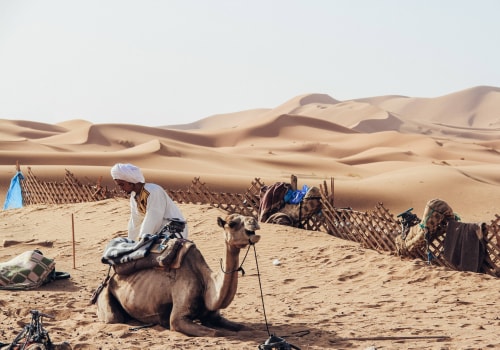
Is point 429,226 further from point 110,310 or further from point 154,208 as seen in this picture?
point 110,310

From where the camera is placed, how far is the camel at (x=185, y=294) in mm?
6188

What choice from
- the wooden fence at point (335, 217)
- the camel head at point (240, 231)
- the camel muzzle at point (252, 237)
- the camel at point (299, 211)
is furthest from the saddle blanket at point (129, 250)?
the camel at point (299, 211)

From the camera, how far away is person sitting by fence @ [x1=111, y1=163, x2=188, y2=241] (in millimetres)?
7137

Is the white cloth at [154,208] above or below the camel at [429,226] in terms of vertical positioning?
above

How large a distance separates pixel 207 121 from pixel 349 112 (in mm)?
72756

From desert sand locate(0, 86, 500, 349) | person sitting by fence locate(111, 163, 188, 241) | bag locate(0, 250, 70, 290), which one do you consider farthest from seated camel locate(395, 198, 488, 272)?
bag locate(0, 250, 70, 290)

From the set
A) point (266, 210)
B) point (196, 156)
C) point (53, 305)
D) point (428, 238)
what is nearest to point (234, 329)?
point (53, 305)

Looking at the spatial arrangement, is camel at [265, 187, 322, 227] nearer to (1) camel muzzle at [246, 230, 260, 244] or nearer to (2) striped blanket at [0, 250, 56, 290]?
(2) striped blanket at [0, 250, 56, 290]

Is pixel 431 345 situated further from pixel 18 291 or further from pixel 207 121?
pixel 207 121

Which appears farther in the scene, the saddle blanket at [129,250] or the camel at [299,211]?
the camel at [299,211]

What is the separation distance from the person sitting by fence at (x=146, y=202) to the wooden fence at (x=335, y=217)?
4.89 metres

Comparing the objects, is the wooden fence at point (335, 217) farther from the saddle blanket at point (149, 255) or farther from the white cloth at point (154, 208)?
the saddle blanket at point (149, 255)

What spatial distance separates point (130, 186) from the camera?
736 cm

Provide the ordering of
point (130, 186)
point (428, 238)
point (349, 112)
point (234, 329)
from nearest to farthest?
point (234, 329) < point (130, 186) < point (428, 238) < point (349, 112)
